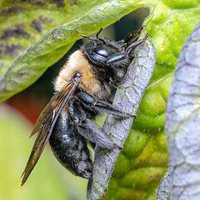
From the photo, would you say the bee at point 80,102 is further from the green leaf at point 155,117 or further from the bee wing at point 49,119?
the green leaf at point 155,117

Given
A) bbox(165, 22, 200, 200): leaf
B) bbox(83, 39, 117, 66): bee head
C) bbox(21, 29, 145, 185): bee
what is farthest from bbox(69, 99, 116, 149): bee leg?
bbox(165, 22, 200, 200): leaf

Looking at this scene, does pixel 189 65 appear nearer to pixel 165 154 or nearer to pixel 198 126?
pixel 198 126

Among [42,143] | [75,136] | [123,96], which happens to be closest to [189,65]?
[123,96]

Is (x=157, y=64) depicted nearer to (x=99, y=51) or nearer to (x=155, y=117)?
(x=155, y=117)

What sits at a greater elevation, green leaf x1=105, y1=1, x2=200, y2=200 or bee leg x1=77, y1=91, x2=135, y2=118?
green leaf x1=105, y1=1, x2=200, y2=200

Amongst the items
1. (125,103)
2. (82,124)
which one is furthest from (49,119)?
(125,103)

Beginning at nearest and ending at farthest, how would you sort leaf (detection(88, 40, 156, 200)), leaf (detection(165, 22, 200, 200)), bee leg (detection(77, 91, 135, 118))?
leaf (detection(165, 22, 200, 200))
leaf (detection(88, 40, 156, 200))
bee leg (detection(77, 91, 135, 118))

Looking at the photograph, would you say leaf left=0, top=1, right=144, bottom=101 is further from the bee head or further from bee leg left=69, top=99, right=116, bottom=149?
bee leg left=69, top=99, right=116, bottom=149
